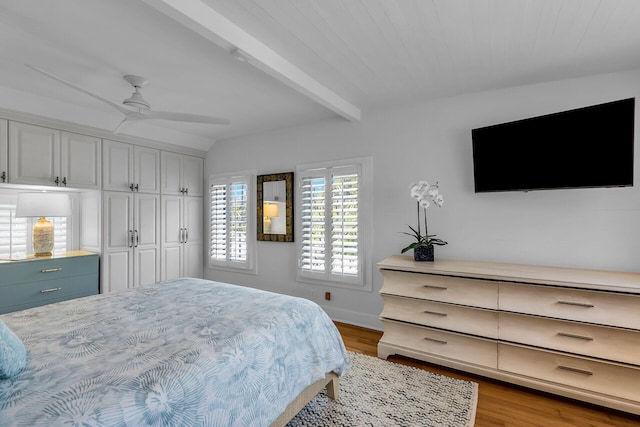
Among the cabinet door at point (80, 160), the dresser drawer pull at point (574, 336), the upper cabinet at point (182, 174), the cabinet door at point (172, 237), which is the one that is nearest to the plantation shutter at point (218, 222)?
the upper cabinet at point (182, 174)

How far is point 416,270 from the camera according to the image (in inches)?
105

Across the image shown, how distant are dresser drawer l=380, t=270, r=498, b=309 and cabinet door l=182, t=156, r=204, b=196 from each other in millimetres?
3296

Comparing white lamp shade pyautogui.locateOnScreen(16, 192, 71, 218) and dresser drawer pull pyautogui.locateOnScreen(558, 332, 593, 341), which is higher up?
→ white lamp shade pyautogui.locateOnScreen(16, 192, 71, 218)

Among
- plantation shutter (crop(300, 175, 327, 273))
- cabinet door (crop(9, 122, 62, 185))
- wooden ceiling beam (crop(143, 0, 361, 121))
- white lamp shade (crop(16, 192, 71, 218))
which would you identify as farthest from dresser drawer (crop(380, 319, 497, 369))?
cabinet door (crop(9, 122, 62, 185))

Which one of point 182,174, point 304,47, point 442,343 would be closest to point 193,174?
point 182,174

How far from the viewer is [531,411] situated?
6.92ft

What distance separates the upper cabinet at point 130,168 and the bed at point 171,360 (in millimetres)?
2126

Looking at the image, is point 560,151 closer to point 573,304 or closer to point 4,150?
point 573,304

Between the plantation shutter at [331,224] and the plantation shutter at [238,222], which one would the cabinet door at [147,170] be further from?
the plantation shutter at [331,224]

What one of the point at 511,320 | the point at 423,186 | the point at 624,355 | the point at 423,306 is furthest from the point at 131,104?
the point at 624,355

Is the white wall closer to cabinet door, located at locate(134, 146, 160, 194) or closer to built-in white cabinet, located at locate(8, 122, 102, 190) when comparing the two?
cabinet door, located at locate(134, 146, 160, 194)

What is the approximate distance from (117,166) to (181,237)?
1.27 meters

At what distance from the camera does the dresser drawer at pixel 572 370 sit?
205 centimetres

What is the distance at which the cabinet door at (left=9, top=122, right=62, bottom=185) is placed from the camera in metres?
3.13
